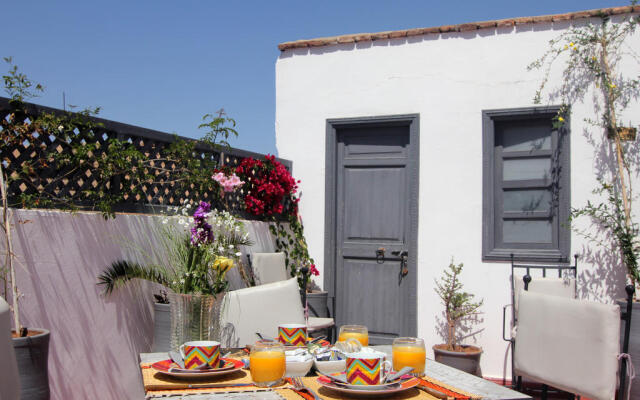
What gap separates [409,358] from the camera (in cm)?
185

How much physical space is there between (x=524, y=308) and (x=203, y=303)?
144cm

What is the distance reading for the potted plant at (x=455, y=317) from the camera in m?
4.56

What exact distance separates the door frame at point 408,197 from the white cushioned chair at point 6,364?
13.1ft

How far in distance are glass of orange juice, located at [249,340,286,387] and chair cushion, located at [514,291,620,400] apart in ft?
4.46

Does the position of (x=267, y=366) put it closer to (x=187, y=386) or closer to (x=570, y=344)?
(x=187, y=386)

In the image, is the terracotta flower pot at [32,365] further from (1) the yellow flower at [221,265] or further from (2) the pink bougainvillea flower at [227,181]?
(2) the pink bougainvillea flower at [227,181]

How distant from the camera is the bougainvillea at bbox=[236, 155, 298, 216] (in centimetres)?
489

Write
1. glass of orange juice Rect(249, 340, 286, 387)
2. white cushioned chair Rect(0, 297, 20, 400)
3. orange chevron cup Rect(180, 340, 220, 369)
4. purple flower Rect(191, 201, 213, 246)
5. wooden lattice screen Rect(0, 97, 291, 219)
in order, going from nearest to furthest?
white cushioned chair Rect(0, 297, 20, 400) < glass of orange juice Rect(249, 340, 286, 387) < orange chevron cup Rect(180, 340, 220, 369) < purple flower Rect(191, 201, 213, 246) < wooden lattice screen Rect(0, 97, 291, 219)

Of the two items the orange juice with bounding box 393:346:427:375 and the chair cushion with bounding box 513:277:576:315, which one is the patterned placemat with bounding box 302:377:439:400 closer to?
the orange juice with bounding box 393:346:427:375

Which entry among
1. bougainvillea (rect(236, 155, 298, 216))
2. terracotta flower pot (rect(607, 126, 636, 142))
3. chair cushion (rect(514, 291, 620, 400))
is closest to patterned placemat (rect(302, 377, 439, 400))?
chair cushion (rect(514, 291, 620, 400))

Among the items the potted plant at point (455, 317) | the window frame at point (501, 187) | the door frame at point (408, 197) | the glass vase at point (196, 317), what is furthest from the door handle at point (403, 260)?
the glass vase at point (196, 317)

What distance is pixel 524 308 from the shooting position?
2.76m

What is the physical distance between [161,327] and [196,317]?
3.31ft

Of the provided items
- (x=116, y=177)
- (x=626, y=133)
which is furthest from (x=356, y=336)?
(x=626, y=133)
